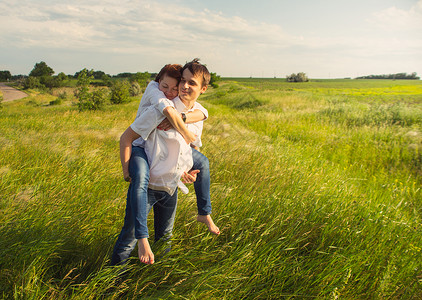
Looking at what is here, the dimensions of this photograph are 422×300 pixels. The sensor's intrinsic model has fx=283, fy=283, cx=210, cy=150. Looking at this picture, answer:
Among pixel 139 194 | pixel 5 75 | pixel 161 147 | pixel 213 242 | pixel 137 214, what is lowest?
pixel 213 242

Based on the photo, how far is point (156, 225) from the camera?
2053 mm

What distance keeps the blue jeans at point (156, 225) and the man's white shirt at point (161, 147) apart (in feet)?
0.34

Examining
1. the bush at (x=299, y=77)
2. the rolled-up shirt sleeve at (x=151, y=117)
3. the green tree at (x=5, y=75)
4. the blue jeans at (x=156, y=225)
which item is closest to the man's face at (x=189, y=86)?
the rolled-up shirt sleeve at (x=151, y=117)

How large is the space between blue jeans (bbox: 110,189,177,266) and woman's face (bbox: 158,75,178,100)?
63 centimetres

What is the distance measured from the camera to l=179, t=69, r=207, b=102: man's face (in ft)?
5.67

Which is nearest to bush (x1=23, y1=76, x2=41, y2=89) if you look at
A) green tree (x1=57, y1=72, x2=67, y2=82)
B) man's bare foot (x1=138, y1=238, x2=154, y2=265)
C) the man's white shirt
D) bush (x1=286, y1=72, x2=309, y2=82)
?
green tree (x1=57, y1=72, x2=67, y2=82)

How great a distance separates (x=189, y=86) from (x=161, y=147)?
416 millimetres

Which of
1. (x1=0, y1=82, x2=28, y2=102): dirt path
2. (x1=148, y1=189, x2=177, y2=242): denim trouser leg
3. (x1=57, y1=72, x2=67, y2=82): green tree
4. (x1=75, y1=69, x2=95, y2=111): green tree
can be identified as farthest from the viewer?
(x1=57, y1=72, x2=67, y2=82): green tree

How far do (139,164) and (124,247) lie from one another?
21.7 inches

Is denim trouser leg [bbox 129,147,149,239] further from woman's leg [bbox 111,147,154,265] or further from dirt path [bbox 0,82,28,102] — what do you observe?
dirt path [bbox 0,82,28,102]

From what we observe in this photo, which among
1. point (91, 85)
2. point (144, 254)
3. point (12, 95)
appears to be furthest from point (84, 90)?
point (12, 95)

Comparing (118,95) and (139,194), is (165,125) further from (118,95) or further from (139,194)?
(118,95)

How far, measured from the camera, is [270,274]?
6.68 feet

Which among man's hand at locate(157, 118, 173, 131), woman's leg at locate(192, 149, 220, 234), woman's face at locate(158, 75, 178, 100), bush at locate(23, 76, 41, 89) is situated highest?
bush at locate(23, 76, 41, 89)
